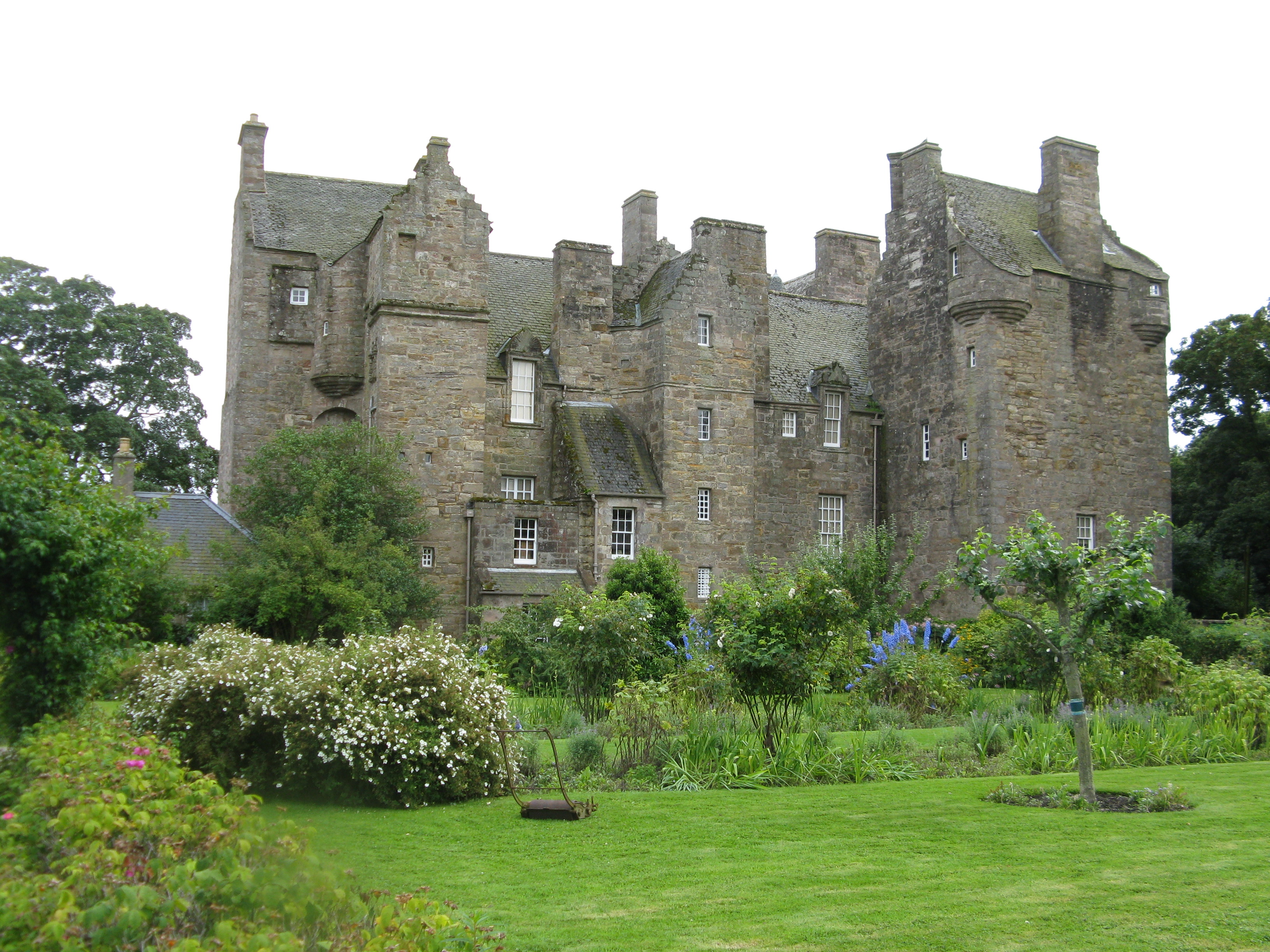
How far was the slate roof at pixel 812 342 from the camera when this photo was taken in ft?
121

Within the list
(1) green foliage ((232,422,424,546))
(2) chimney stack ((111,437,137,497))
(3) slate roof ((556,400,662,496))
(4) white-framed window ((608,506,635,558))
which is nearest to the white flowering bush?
(1) green foliage ((232,422,424,546))

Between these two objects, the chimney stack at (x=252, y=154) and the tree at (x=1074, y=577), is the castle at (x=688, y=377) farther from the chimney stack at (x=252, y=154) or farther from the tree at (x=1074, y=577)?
the tree at (x=1074, y=577)

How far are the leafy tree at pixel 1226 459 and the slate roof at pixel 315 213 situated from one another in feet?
92.6

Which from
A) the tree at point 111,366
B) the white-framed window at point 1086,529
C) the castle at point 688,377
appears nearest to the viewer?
the castle at point 688,377

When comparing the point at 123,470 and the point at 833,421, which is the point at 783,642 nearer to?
the point at 833,421

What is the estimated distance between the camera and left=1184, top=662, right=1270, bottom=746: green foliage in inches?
641

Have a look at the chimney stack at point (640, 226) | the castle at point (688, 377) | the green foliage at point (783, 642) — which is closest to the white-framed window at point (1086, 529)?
the castle at point (688, 377)

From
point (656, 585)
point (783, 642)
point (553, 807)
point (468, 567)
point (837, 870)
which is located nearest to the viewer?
point (837, 870)

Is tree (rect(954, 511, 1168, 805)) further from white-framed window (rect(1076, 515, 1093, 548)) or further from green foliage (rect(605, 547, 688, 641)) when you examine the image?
white-framed window (rect(1076, 515, 1093, 548))

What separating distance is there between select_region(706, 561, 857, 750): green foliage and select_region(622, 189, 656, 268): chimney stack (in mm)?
22596

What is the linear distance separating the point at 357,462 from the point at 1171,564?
2436 centimetres

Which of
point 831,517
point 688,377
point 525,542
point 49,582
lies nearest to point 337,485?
point 525,542

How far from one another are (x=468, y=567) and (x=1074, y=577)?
813 inches

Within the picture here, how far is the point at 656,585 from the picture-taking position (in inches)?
1029
